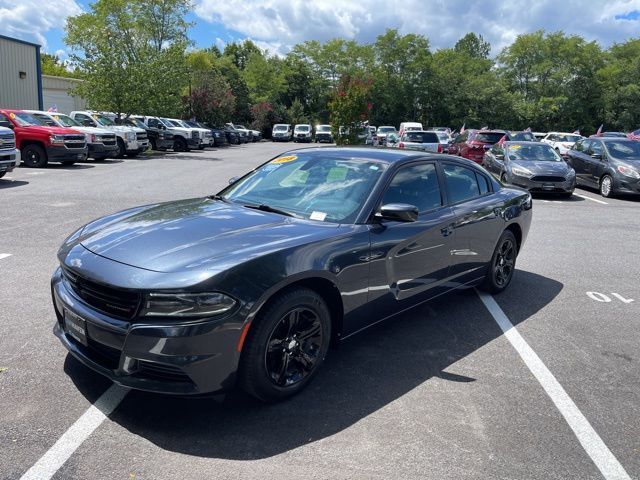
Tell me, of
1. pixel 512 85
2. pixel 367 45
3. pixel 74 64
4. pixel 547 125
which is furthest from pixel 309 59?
pixel 74 64

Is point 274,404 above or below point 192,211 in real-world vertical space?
below

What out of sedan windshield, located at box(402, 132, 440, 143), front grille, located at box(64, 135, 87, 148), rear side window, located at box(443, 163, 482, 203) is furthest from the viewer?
sedan windshield, located at box(402, 132, 440, 143)

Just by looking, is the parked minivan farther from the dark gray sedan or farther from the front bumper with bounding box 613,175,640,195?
the front bumper with bounding box 613,175,640,195

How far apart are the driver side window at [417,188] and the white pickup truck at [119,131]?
1975 cm

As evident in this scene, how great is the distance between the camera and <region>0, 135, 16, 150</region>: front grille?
1297 cm

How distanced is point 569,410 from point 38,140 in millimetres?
17724

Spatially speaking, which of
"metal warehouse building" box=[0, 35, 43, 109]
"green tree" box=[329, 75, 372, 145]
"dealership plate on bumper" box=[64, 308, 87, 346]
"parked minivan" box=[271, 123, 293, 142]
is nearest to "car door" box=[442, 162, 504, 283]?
"dealership plate on bumper" box=[64, 308, 87, 346]

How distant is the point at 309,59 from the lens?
74625mm

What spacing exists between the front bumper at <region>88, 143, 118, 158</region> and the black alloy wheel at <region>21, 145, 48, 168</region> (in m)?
2.70

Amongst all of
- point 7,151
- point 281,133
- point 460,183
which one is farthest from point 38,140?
point 281,133

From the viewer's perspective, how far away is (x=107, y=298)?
309 cm

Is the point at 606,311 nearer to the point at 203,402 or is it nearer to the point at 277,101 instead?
the point at 203,402

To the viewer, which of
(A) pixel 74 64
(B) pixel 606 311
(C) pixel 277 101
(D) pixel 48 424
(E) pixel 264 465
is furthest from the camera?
(C) pixel 277 101

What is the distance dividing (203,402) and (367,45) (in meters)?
75.7
